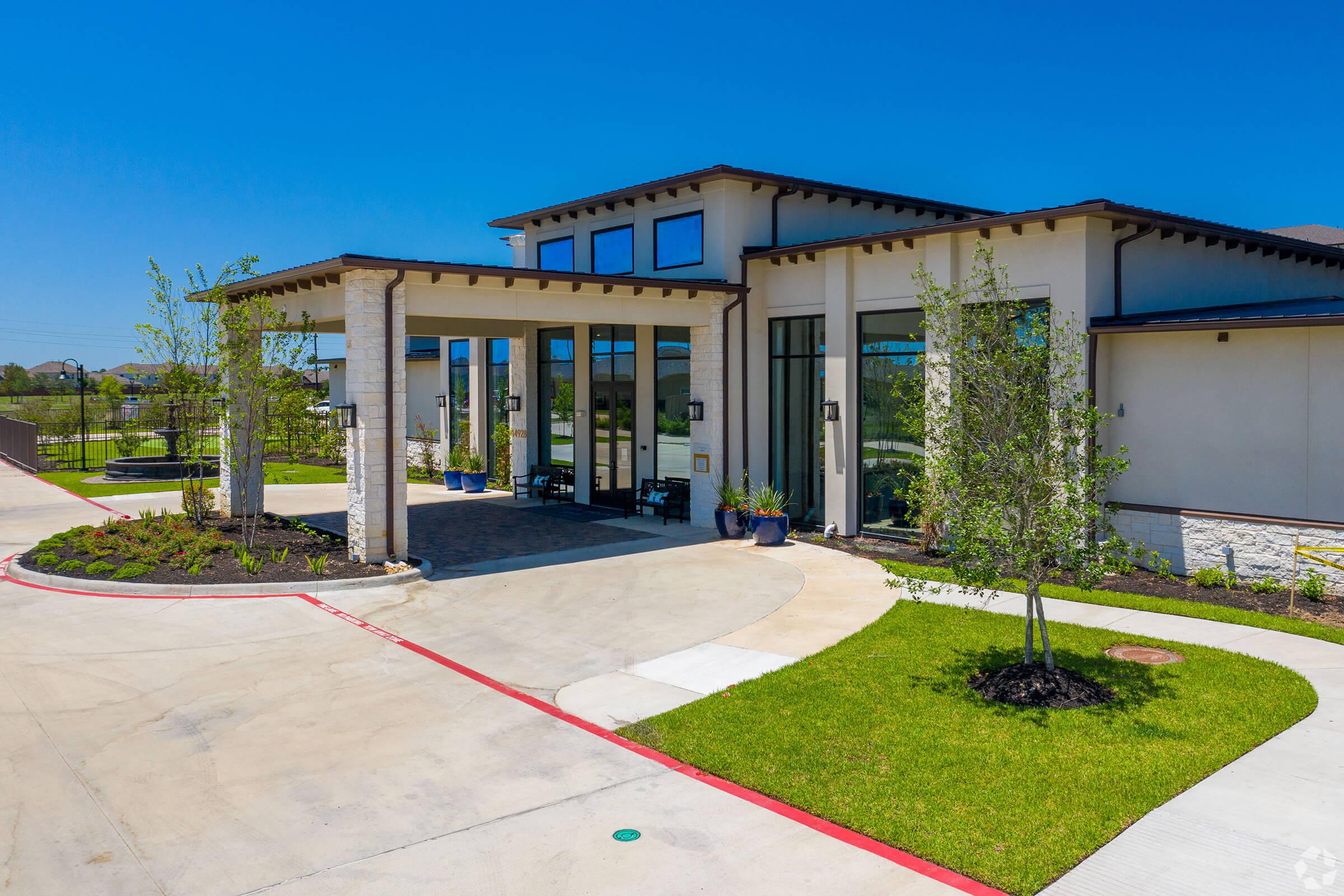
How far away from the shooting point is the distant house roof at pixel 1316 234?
1272 inches

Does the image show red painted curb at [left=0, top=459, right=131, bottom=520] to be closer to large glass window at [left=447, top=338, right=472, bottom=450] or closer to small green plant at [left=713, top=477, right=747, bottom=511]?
large glass window at [left=447, top=338, right=472, bottom=450]

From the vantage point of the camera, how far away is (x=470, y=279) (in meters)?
14.2

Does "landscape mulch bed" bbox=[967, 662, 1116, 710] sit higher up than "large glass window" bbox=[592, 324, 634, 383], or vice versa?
"large glass window" bbox=[592, 324, 634, 383]

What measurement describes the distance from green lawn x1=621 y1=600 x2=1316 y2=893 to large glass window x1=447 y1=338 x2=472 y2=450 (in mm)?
18676

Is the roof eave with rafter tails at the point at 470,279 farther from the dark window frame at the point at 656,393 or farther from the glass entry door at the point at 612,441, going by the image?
the glass entry door at the point at 612,441

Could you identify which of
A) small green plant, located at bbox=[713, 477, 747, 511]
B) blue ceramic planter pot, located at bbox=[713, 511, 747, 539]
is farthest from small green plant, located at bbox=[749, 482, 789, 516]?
blue ceramic planter pot, located at bbox=[713, 511, 747, 539]

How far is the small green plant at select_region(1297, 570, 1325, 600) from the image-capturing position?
36.8 feet

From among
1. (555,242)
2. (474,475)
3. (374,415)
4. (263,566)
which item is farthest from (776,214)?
(263,566)

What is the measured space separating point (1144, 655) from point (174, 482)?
24736 millimetres

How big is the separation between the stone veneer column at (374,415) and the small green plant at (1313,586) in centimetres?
1154

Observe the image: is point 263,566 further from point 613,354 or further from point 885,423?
point 885,423

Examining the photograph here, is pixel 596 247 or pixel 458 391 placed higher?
pixel 596 247

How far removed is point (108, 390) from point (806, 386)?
2920cm

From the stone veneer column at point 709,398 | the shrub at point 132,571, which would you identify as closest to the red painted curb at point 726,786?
the shrub at point 132,571
